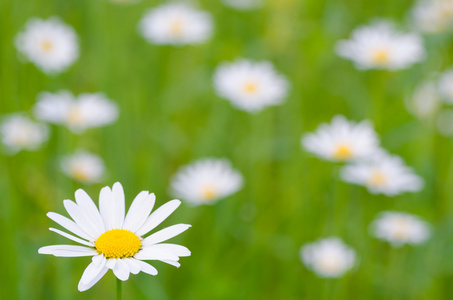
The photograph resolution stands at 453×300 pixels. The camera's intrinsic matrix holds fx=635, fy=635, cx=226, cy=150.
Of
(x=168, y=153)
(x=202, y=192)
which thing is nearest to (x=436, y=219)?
(x=202, y=192)

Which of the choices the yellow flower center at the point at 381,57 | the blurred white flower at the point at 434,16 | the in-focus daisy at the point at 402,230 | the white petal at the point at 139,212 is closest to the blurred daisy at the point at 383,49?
the yellow flower center at the point at 381,57

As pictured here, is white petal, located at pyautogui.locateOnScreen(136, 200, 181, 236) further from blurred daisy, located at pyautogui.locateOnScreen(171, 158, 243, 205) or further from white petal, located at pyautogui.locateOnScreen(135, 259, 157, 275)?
blurred daisy, located at pyautogui.locateOnScreen(171, 158, 243, 205)

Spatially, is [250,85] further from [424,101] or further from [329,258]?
[329,258]

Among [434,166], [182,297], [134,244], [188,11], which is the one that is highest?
[188,11]

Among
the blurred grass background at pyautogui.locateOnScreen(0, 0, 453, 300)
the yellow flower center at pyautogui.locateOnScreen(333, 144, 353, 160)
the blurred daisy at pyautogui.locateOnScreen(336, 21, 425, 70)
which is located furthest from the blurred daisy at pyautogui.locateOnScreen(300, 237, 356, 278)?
the blurred daisy at pyautogui.locateOnScreen(336, 21, 425, 70)

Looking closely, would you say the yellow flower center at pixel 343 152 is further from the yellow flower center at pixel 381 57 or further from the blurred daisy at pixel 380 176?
the yellow flower center at pixel 381 57

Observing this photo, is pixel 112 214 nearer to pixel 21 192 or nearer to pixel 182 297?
pixel 182 297
